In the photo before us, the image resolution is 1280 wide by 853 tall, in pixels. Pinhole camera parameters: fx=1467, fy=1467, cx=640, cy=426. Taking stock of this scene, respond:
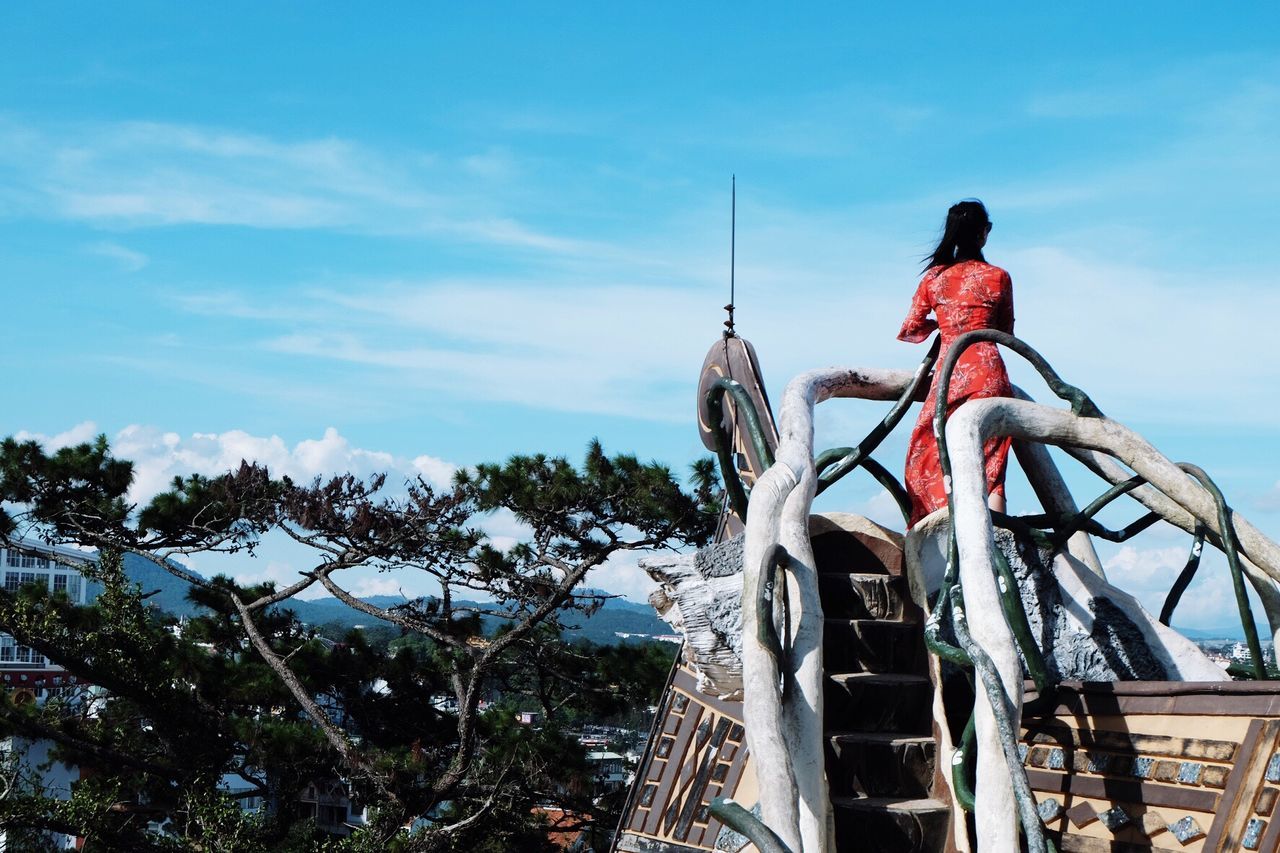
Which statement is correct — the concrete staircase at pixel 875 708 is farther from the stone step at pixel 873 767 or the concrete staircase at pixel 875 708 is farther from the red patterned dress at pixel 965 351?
the red patterned dress at pixel 965 351

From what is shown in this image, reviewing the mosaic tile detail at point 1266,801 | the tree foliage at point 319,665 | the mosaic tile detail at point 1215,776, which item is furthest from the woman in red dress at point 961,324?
the tree foliage at point 319,665

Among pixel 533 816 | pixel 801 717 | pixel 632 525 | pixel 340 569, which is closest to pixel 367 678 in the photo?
pixel 340 569

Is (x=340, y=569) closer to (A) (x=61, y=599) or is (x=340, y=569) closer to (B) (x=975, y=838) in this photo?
(A) (x=61, y=599)

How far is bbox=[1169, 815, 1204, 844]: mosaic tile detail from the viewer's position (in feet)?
10.2

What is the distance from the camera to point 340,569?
11.6 m

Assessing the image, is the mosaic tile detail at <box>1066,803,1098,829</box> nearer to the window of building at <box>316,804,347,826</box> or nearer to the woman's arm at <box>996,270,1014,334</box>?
the woman's arm at <box>996,270,1014,334</box>

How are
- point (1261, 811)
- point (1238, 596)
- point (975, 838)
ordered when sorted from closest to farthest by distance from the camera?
point (1261, 811) < point (975, 838) < point (1238, 596)

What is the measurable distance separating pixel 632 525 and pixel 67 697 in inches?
192

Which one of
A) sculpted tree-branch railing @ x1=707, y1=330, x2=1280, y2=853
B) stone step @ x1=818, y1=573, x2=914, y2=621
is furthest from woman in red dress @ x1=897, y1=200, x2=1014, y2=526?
stone step @ x1=818, y1=573, x2=914, y2=621

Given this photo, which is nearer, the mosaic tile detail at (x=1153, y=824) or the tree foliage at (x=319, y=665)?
the mosaic tile detail at (x=1153, y=824)

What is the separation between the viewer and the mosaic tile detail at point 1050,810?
348 cm

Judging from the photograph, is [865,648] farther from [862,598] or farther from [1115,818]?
[1115,818]

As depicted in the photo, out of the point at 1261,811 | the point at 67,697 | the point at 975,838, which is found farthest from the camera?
the point at 67,697

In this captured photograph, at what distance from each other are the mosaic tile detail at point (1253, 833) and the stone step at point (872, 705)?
1093 millimetres
